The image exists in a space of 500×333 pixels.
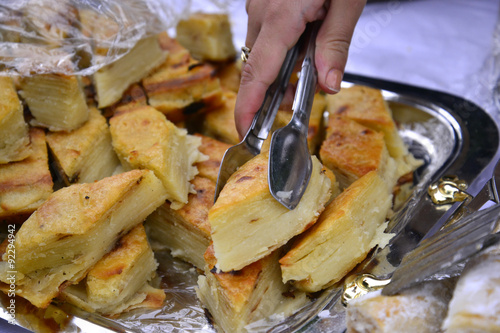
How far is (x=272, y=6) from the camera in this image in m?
1.99

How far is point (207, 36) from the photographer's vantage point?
3.03 m

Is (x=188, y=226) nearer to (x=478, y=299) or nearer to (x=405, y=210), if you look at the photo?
(x=405, y=210)

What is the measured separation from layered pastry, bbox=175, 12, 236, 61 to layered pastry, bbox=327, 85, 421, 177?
90 cm

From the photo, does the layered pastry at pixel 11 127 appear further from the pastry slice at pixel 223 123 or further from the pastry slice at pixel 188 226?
the pastry slice at pixel 223 123

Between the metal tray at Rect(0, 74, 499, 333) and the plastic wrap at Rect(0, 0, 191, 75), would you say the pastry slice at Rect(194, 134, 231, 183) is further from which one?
the plastic wrap at Rect(0, 0, 191, 75)

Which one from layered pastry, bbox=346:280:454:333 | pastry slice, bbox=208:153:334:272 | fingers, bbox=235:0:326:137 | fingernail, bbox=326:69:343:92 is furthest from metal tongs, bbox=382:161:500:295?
fingers, bbox=235:0:326:137

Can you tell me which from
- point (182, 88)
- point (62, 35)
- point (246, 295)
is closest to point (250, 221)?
point (246, 295)

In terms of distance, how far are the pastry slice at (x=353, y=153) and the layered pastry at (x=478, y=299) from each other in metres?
0.81

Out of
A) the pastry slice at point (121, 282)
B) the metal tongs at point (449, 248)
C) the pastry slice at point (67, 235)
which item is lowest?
the pastry slice at point (121, 282)

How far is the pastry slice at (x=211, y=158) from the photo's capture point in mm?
2250

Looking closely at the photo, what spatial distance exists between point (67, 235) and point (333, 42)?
55.2 inches

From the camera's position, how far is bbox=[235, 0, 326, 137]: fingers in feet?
6.43

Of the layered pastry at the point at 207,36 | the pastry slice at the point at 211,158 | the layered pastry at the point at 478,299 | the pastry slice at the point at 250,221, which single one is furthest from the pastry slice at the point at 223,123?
the layered pastry at the point at 478,299

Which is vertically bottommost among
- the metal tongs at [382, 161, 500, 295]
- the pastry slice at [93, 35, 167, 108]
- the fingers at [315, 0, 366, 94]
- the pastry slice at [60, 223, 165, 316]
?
the pastry slice at [60, 223, 165, 316]
